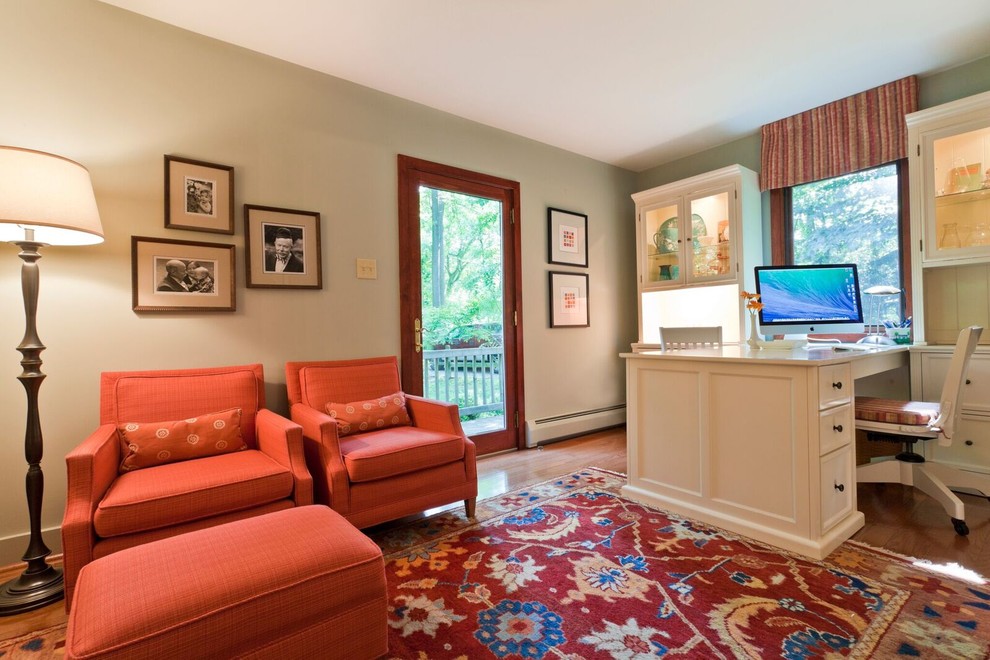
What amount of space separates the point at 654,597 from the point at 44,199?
2.58 meters

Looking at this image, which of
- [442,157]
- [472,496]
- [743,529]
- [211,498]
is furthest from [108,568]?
[442,157]

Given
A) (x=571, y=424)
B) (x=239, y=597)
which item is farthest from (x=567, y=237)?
(x=239, y=597)

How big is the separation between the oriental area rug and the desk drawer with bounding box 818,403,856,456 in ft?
1.41

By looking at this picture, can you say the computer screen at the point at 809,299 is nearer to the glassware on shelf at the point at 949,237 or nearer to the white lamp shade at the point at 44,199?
the glassware on shelf at the point at 949,237

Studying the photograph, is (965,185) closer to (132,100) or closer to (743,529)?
(743,529)

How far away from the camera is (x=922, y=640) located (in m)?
1.35

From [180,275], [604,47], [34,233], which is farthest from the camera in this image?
[604,47]

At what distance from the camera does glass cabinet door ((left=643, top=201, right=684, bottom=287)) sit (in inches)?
157

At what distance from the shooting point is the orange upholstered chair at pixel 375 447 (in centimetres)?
198

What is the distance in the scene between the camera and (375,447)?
2.08 m

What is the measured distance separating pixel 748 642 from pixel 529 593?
27.3 inches

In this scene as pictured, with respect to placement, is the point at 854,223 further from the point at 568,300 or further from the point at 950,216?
the point at 568,300

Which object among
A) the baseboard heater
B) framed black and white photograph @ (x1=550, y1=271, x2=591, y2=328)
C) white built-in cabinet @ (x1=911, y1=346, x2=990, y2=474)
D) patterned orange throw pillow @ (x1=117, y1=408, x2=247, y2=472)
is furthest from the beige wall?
white built-in cabinet @ (x1=911, y1=346, x2=990, y2=474)

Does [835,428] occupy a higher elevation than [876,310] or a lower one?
lower
